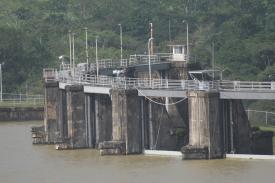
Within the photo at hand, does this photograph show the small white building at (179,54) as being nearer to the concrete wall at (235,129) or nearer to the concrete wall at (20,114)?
the concrete wall at (235,129)

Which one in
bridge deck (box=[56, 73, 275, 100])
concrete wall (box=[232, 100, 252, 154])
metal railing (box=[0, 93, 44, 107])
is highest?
bridge deck (box=[56, 73, 275, 100])

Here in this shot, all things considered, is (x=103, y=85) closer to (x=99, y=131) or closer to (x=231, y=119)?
(x=99, y=131)

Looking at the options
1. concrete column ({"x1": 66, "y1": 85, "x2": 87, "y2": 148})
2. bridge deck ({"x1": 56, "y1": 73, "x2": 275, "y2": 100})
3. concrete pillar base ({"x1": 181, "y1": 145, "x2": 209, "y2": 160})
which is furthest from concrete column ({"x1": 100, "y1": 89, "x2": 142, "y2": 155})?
concrete column ({"x1": 66, "y1": 85, "x2": 87, "y2": 148})

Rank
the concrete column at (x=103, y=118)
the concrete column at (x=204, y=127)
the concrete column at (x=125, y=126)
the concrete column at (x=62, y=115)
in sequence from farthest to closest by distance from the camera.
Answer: the concrete column at (x=62, y=115) < the concrete column at (x=103, y=118) < the concrete column at (x=125, y=126) < the concrete column at (x=204, y=127)

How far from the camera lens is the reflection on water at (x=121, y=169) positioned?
302ft

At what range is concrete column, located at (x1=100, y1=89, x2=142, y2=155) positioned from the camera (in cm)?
10369

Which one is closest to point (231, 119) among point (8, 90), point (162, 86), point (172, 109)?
point (162, 86)

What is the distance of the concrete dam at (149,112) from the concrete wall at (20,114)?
2059 centimetres

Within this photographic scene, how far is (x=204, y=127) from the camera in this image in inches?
3907

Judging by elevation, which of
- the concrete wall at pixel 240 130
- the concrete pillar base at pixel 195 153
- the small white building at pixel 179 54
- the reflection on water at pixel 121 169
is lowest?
the reflection on water at pixel 121 169

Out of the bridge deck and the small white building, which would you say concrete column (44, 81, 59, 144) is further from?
the small white building

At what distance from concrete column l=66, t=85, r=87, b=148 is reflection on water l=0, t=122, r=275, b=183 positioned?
315 cm

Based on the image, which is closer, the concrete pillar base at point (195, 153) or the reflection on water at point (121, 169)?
the reflection on water at point (121, 169)

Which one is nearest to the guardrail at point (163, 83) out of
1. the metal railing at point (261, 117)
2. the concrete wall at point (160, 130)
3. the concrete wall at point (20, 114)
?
the concrete wall at point (160, 130)
